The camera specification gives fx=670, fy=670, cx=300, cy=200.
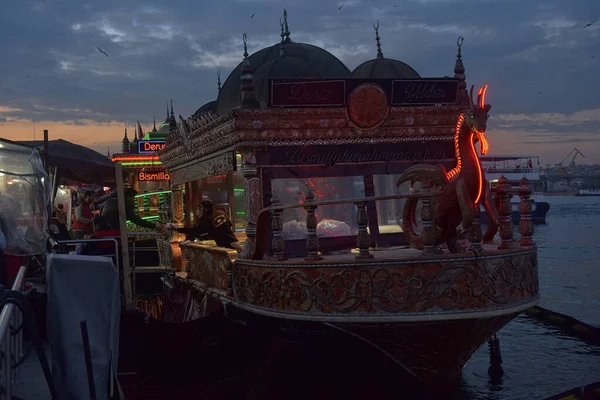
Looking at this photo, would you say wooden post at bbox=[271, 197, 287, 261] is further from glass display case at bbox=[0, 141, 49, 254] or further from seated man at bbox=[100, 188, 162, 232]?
seated man at bbox=[100, 188, 162, 232]

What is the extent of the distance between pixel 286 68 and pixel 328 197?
3005 millimetres

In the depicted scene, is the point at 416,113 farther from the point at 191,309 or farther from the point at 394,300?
the point at 191,309

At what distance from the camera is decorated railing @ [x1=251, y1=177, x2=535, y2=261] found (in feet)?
28.5

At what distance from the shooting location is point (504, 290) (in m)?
8.90

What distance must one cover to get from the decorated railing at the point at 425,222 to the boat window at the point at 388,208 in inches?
103

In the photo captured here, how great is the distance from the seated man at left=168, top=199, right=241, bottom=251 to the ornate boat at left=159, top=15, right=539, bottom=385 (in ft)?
1.03

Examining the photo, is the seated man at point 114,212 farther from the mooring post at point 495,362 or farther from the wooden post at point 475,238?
the wooden post at point 475,238

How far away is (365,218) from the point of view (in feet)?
28.7

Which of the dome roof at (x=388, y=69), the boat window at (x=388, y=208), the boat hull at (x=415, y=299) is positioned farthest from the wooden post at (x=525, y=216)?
the dome roof at (x=388, y=69)

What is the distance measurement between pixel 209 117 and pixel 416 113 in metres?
4.11

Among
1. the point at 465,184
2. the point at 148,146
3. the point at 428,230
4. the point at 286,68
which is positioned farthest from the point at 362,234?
the point at 148,146

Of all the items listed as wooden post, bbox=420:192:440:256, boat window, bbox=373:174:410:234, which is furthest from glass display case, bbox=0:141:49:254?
boat window, bbox=373:174:410:234

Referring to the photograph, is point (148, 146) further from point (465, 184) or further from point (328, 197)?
point (465, 184)

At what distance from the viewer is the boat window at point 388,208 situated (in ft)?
39.5
